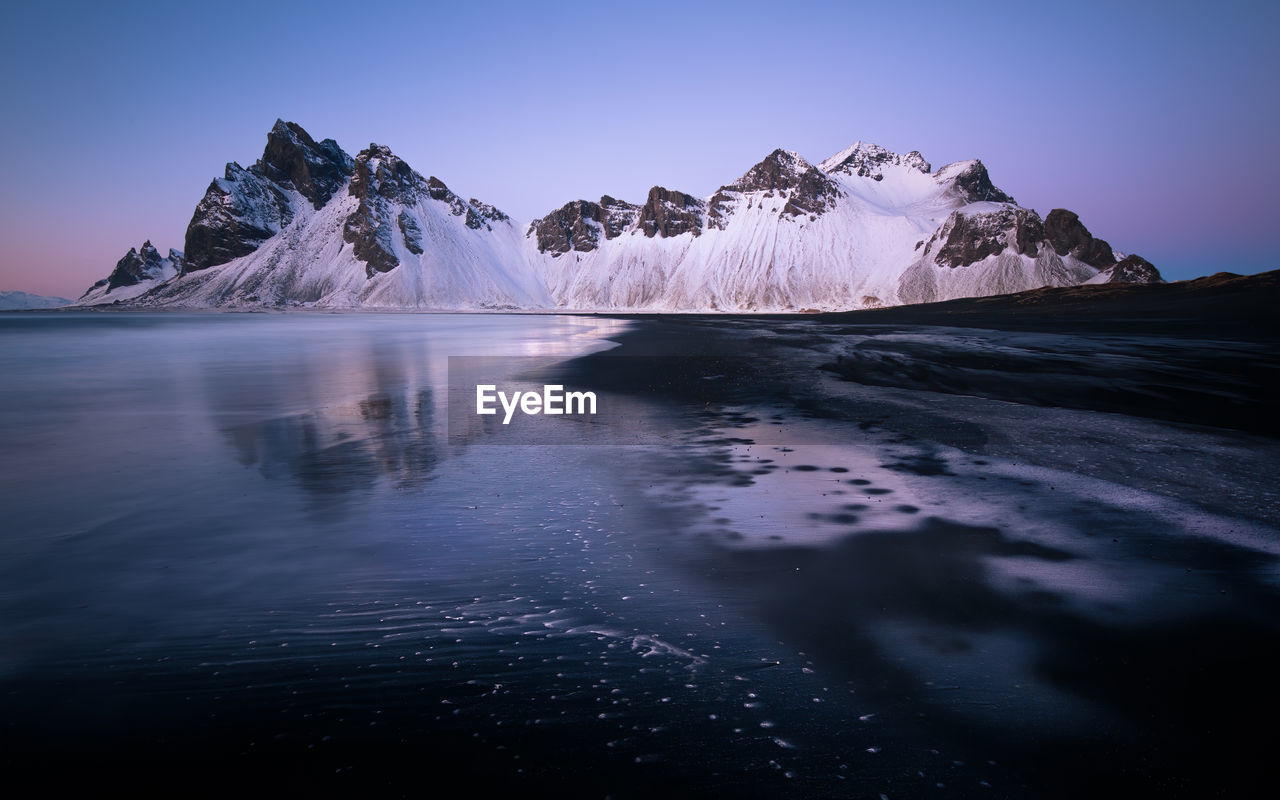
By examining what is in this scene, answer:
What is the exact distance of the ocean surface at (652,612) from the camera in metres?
3.93

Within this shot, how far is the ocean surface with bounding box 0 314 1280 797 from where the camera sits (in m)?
3.93

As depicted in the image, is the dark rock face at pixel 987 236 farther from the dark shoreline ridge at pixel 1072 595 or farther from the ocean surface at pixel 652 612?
the ocean surface at pixel 652 612

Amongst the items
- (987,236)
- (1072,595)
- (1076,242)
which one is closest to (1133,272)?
(1076,242)

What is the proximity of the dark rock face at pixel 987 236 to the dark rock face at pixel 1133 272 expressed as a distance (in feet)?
61.0

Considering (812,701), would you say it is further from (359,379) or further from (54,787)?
(359,379)

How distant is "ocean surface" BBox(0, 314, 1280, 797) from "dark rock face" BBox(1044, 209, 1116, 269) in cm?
18912

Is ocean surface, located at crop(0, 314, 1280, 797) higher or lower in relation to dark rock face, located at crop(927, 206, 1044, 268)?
lower

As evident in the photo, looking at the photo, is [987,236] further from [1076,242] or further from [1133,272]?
[1133,272]

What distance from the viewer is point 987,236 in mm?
178750

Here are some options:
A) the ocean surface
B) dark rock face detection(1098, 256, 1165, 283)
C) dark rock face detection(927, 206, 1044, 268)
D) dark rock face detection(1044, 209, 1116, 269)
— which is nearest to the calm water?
the ocean surface

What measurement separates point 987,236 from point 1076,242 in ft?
Result: 68.2

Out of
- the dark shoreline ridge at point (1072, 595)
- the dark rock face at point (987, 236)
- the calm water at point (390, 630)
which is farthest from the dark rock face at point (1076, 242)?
the calm water at point (390, 630)

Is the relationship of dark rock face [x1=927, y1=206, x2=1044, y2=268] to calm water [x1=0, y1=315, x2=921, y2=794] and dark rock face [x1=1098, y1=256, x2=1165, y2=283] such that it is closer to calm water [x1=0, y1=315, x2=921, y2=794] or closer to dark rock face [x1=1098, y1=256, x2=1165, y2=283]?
dark rock face [x1=1098, y1=256, x2=1165, y2=283]

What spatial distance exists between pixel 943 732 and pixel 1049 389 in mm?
18696
